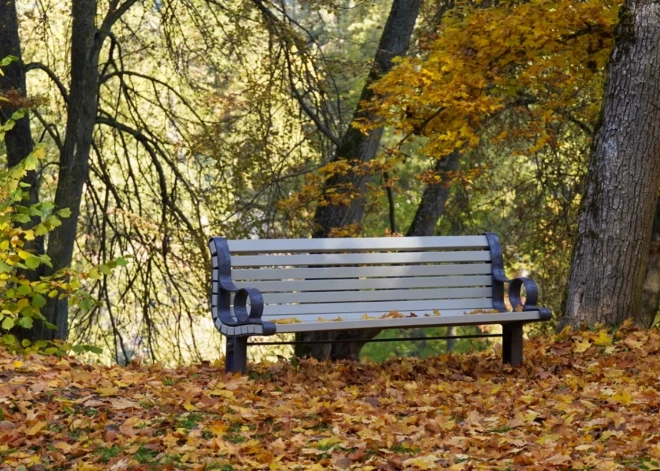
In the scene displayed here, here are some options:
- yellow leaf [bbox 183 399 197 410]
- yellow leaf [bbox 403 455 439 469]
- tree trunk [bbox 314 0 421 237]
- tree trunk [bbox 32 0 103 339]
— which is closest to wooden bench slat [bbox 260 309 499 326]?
yellow leaf [bbox 183 399 197 410]

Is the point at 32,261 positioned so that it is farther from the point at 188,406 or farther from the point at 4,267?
the point at 188,406

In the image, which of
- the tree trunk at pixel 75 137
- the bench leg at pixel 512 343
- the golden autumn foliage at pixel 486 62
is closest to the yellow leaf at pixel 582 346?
the bench leg at pixel 512 343

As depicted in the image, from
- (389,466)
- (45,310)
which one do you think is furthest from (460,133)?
(389,466)

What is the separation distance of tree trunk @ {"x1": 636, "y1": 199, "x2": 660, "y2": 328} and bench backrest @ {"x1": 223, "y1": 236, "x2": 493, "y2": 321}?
2463 millimetres

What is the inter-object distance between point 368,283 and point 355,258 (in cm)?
18

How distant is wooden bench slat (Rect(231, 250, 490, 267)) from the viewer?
6.17 meters

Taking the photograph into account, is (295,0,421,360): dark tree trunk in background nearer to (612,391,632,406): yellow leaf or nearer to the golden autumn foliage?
the golden autumn foliage

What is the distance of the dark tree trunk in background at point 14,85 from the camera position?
9375mm

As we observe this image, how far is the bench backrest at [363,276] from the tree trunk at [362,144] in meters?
3.46

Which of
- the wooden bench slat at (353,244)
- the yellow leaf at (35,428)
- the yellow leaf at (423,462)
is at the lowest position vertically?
the yellow leaf at (423,462)

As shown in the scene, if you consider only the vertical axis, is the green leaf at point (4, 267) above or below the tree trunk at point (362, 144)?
below

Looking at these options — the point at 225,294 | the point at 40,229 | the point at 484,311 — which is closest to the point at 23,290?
the point at 40,229

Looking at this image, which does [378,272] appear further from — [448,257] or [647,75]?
[647,75]

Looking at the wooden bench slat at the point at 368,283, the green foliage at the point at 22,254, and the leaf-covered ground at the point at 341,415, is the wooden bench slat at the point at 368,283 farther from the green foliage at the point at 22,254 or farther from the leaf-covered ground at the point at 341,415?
the green foliage at the point at 22,254
